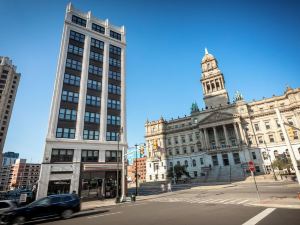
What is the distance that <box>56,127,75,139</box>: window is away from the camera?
2931 cm

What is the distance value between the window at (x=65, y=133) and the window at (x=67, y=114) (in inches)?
77.6

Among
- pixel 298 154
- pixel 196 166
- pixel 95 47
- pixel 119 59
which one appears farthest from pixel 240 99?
pixel 95 47

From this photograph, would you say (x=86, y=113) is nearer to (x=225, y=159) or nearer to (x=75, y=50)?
(x=75, y=50)

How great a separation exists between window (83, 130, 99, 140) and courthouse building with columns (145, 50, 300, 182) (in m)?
38.6

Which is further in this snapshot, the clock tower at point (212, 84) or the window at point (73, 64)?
the clock tower at point (212, 84)

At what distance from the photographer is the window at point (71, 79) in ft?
109

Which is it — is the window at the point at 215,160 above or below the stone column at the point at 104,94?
below

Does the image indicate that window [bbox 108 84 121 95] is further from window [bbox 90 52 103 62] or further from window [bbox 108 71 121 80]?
window [bbox 90 52 103 62]

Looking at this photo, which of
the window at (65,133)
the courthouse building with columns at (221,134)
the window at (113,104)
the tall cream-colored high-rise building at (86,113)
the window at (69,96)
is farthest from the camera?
the courthouse building with columns at (221,134)

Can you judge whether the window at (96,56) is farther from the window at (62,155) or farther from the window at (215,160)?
the window at (215,160)

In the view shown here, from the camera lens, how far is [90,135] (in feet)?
105

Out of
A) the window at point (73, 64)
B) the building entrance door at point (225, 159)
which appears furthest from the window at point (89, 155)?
the building entrance door at point (225, 159)

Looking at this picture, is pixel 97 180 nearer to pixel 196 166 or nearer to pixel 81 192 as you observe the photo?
pixel 81 192

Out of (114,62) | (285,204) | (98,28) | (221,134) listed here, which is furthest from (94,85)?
(221,134)
